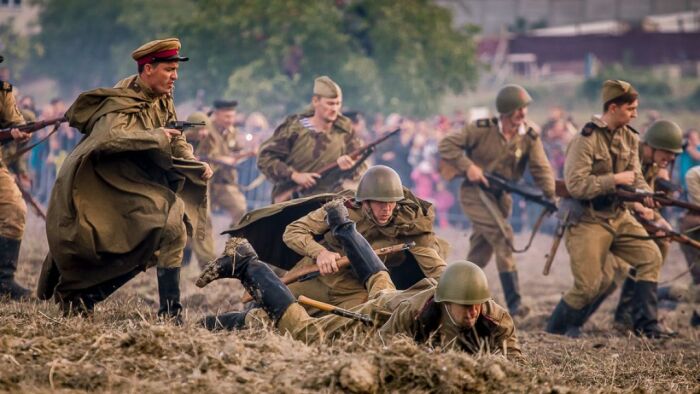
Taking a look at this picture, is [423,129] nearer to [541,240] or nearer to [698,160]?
[541,240]

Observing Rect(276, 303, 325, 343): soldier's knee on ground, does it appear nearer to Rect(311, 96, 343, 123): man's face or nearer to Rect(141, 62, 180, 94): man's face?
Rect(141, 62, 180, 94): man's face

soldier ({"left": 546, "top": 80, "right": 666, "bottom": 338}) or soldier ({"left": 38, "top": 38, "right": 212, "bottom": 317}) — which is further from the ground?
soldier ({"left": 38, "top": 38, "right": 212, "bottom": 317})

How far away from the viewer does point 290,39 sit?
2620cm

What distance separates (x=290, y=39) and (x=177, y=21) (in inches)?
117

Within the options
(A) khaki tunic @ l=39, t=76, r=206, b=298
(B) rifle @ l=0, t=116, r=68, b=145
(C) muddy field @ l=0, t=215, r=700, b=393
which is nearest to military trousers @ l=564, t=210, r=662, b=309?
(C) muddy field @ l=0, t=215, r=700, b=393

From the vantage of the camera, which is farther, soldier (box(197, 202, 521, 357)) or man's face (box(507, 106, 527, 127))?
man's face (box(507, 106, 527, 127))

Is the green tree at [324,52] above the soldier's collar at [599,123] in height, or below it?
below

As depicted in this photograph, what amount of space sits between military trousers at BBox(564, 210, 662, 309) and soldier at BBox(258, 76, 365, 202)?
2.51 m

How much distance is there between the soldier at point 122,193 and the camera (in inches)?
336

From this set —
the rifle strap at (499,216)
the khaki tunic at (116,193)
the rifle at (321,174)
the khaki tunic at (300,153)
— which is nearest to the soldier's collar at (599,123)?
the rifle strap at (499,216)

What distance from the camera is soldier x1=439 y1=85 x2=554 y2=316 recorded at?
42.6ft

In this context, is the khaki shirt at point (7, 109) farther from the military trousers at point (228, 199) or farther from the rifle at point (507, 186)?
the rifle at point (507, 186)

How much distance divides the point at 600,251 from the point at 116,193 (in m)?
4.62

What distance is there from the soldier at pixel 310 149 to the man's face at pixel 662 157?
288 cm
